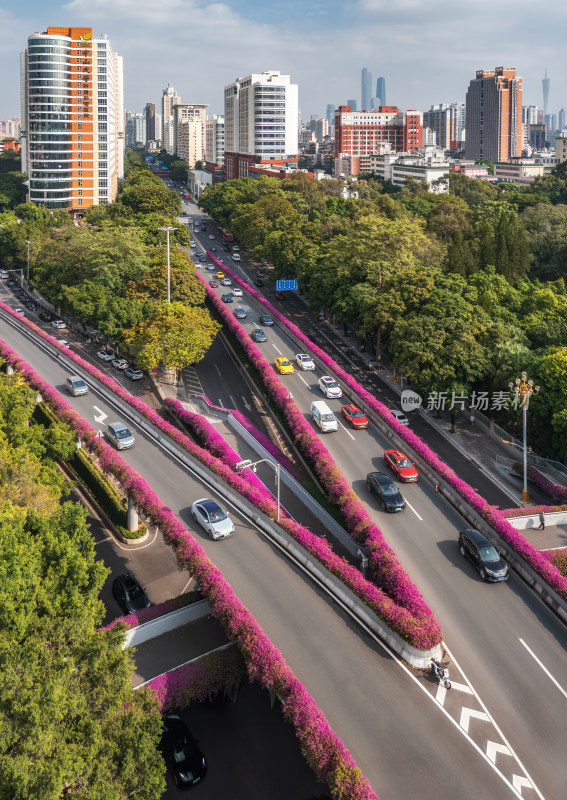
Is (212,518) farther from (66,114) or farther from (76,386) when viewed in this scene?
(66,114)

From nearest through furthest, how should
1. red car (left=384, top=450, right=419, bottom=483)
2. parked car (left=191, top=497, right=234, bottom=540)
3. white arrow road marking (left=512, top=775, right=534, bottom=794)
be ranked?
1. white arrow road marking (left=512, top=775, right=534, bottom=794)
2. parked car (left=191, top=497, right=234, bottom=540)
3. red car (left=384, top=450, right=419, bottom=483)

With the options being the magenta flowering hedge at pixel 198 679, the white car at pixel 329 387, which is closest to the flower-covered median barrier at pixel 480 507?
the white car at pixel 329 387

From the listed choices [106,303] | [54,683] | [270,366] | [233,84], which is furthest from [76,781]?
[233,84]

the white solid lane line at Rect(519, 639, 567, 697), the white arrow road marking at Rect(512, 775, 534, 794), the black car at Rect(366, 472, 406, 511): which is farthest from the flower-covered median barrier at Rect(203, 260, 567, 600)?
the white arrow road marking at Rect(512, 775, 534, 794)

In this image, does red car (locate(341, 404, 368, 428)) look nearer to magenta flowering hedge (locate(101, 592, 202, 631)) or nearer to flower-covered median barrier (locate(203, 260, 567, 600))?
flower-covered median barrier (locate(203, 260, 567, 600))

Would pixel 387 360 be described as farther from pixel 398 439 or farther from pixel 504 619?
pixel 504 619

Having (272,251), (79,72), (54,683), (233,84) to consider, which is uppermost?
(233,84)
